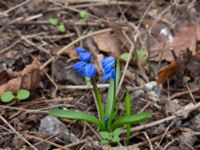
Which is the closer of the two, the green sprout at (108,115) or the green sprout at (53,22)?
the green sprout at (108,115)

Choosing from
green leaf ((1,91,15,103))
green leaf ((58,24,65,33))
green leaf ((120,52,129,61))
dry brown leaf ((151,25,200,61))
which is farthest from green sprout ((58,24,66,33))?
green leaf ((1,91,15,103))

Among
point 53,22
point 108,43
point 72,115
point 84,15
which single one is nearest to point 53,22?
point 53,22

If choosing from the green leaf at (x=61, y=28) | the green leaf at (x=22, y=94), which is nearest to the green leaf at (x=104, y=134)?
the green leaf at (x=22, y=94)

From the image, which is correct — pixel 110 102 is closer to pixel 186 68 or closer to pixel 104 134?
pixel 104 134

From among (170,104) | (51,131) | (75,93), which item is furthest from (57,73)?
(170,104)

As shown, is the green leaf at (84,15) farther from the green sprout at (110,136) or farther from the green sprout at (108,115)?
the green sprout at (110,136)

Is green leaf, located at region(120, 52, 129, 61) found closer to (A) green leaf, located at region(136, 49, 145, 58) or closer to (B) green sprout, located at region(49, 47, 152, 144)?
(A) green leaf, located at region(136, 49, 145, 58)

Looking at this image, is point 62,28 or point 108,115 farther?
point 62,28
